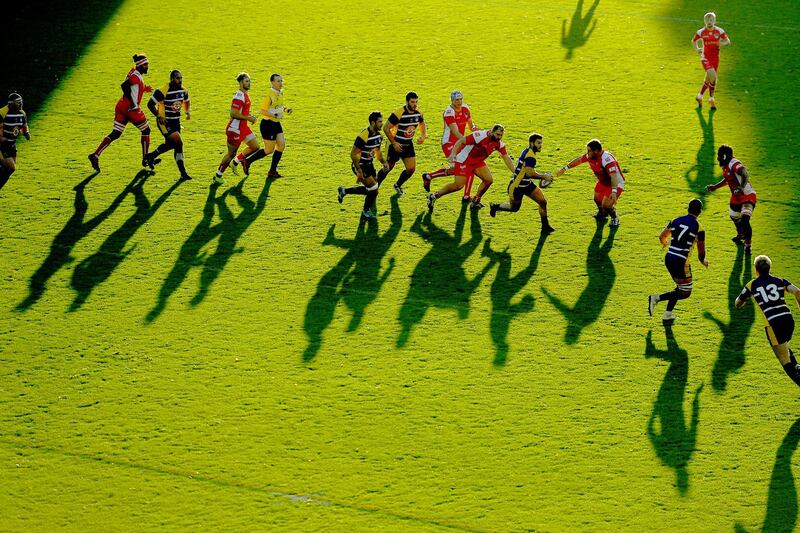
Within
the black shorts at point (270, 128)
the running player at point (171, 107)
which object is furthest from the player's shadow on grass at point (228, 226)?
the running player at point (171, 107)

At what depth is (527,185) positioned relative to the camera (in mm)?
18719

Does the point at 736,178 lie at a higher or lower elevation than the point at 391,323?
higher

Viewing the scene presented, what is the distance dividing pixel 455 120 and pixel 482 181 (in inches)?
49.6

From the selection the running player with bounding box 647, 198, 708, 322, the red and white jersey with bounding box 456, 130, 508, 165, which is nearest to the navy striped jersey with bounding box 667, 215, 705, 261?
the running player with bounding box 647, 198, 708, 322

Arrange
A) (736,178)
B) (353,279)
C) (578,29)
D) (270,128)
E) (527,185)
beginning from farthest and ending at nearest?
(578,29) < (270,128) < (527,185) < (736,178) < (353,279)

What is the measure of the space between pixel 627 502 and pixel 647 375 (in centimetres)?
277

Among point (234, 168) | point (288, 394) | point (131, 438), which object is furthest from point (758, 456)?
point (234, 168)

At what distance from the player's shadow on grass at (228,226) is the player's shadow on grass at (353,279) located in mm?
1562

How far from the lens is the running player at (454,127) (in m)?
20.0

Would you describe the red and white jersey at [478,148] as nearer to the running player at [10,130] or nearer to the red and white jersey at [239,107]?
the red and white jersey at [239,107]

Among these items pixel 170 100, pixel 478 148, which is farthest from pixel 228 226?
pixel 478 148

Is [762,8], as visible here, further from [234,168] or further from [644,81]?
[234,168]

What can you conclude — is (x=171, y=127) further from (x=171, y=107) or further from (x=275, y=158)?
(x=275, y=158)

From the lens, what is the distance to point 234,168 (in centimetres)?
2128
